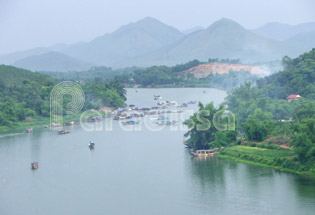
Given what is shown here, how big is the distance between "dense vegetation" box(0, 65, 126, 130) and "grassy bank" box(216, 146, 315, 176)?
9680 millimetres

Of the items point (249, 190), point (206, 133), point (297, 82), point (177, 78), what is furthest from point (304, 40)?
point (249, 190)

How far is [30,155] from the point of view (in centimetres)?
1423

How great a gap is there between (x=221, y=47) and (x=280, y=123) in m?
53.9

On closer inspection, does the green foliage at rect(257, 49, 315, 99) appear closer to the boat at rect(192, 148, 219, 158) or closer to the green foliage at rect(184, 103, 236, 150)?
the green foliage at rect(184, 103, 236, 150)

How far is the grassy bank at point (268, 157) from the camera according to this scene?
10.9 m

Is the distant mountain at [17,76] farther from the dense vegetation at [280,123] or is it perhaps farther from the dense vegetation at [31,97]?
the dense vegetation at [280,123]

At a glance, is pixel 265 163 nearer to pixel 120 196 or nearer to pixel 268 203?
pixel 268 203

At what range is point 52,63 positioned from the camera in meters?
76.8

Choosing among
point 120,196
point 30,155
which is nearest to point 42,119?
point 30,155

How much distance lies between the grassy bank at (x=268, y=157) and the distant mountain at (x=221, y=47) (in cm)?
4190

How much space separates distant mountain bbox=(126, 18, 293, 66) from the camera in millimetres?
58919

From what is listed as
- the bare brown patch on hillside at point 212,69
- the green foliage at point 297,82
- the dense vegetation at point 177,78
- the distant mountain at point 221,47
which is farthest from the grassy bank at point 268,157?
the distant mountain at point 221,47

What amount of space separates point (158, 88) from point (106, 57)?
57.2 meters

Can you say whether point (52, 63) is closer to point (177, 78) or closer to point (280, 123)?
point (177, 78)
